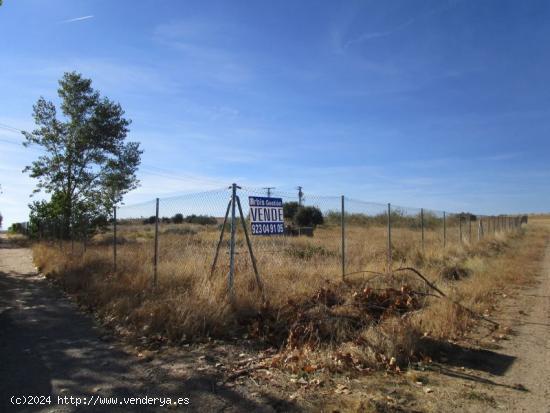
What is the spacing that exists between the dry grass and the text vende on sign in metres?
0.98

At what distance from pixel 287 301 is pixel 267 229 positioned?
68.0 inches

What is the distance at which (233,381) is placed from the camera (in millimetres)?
4902

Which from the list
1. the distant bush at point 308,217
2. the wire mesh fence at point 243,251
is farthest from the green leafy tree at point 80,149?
the distant bush at point 308,217

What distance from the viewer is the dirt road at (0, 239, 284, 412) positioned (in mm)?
4371

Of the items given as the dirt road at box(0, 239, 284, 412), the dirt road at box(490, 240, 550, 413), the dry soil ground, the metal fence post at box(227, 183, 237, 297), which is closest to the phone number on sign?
the metal fence post at box(227, 183, 237, 297)

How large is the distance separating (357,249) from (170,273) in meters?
7.30

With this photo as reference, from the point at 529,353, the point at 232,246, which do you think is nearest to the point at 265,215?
the point at 232,246

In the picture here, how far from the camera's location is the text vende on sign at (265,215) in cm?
855

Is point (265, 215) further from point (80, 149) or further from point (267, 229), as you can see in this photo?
point (80, 149)

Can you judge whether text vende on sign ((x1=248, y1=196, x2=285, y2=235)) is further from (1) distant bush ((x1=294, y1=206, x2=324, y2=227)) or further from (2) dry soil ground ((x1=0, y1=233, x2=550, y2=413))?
(1) distant bush ((x1=294, y1=206, x2=324, y2=227))

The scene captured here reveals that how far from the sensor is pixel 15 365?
17.7 ft

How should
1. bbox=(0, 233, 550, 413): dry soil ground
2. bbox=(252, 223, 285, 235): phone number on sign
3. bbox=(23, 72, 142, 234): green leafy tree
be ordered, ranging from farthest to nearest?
bbox=(23, 72, 142, 234): green leafy tree
bbox=(252, 223, 285, 235): phone number on sign
bbox=(0, 233, 550, 413): dry soil ground

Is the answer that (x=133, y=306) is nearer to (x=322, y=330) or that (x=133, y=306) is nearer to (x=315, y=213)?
(x=322, y=330)

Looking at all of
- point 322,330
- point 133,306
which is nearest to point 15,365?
point 133,306
